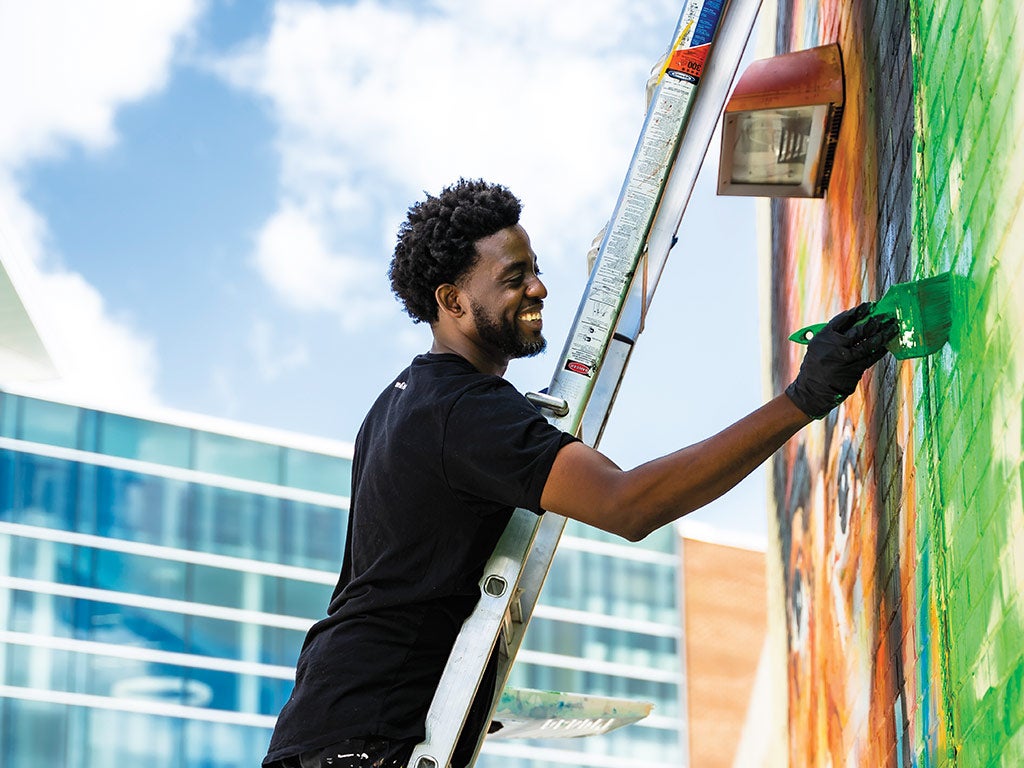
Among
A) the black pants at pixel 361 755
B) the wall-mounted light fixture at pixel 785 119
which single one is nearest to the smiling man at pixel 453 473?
the black pants at pixel 361 755

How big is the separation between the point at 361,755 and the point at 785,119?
2.71 metres

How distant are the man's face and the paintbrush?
73 centimetres

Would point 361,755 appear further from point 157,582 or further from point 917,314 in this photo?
point 157,582

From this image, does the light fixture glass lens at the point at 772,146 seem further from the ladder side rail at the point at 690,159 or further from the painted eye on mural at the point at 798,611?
the painted eye on mural at the point at 798,611

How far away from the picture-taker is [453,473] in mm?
3168

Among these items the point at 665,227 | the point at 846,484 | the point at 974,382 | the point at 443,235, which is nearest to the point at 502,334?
the point at 443,235

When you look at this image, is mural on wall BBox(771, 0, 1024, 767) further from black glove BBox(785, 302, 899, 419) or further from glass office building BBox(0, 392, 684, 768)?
glass office building BBox(0, 392, 684, 768)

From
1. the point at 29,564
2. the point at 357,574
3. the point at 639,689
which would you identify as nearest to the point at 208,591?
the point at 29,564

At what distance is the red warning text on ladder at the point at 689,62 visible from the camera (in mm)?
3719

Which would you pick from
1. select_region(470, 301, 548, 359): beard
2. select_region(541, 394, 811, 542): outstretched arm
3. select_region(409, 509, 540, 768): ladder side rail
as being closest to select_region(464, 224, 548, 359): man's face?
select_region(470, 301, 548, 359): beard

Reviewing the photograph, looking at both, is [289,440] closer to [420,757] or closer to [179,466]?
[179,466]

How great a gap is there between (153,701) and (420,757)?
25.2 meters

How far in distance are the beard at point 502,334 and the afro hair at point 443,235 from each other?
13 centimetres

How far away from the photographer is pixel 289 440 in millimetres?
29578
